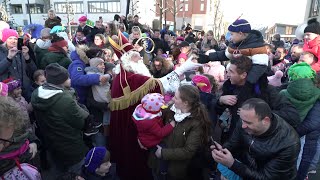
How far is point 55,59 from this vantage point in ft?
16.3

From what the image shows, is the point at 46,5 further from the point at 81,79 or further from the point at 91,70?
the point at 81,79

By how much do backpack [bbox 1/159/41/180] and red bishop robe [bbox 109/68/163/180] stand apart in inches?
56.7

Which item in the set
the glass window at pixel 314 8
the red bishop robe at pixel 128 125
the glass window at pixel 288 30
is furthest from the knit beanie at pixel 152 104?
the glass window at pixel 288 30

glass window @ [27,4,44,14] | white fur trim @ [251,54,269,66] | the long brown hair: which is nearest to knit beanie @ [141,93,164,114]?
the long brown hair

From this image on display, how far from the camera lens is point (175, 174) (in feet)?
9.13

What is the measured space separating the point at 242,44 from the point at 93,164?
210 centimetres

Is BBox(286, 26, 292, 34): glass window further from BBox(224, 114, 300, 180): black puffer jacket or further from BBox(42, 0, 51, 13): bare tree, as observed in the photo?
BBox(224, 114, 300, 180): black puffer jacket

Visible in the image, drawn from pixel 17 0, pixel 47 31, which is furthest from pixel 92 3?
pixel 47 31

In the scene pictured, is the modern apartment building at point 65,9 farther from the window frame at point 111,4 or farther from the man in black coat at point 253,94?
the man in black coat at point 253,94

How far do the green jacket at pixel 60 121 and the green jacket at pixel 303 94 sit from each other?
2576 millimetres

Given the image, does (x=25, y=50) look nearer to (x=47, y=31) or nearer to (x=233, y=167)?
(x=47, y=31)

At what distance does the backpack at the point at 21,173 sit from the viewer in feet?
5.96

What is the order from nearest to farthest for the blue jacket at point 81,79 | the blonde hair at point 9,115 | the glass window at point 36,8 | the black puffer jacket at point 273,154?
the blonde hair at point 9,115 < the black puffer jacket at point 273,154 < the blue jacket at point 81,79 < the glass window at point 36,8

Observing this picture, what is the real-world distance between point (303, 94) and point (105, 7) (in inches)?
1826
